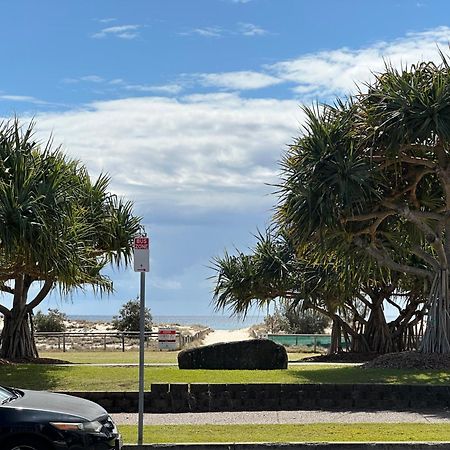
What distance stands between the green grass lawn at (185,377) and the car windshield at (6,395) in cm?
722

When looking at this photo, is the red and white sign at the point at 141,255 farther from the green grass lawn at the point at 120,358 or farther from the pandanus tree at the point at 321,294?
the pandanus tree at the point at 321,294

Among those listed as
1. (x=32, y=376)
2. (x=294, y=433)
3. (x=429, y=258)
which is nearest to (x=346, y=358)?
(x=429, y=258)

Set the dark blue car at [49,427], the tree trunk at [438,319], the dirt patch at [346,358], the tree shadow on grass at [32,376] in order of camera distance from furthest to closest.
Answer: the dirt patch at [346,358]
the tree trunk at [438,319]
the tree shadow on grass at [32,376]
the dark blue car at [49,427]

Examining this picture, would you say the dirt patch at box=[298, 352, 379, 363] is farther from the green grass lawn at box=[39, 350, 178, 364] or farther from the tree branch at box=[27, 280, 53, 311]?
the tree branch at box=[27, 280, 53, 311]

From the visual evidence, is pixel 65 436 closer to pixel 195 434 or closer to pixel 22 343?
pixel 195 434

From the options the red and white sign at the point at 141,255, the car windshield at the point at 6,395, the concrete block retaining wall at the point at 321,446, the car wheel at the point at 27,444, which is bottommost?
the concrete block retaining wall at the point at 321,446

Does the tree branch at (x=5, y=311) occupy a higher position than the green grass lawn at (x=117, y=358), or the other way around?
the tree branch at (x=5, y=311)

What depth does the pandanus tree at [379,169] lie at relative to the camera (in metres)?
20.9

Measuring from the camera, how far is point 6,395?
10.3 metres

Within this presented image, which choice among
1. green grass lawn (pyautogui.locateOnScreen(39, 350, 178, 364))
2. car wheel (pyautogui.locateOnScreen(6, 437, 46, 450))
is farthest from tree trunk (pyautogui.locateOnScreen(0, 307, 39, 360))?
car wheel (pyautogui.locateOnScreen(6, 437, 46, 450))

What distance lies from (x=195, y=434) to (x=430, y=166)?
454 inches

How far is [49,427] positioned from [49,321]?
148ft

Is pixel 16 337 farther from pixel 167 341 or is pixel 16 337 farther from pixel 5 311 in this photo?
pixel 167 341

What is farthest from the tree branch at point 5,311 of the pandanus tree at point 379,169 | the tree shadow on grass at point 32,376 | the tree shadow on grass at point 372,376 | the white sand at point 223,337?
the white sand at point 223,337
